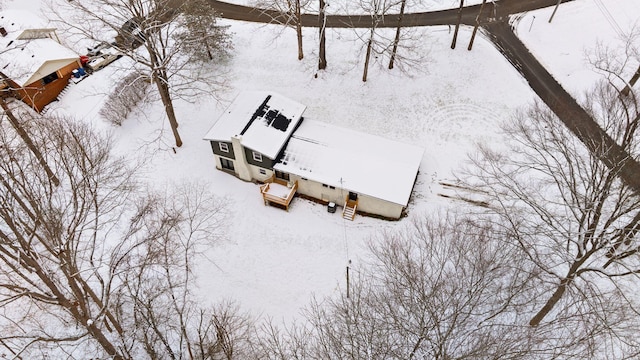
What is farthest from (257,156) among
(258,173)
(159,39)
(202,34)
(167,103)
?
(202,34)

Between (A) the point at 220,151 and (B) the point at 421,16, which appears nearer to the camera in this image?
(A) the point at 220,151

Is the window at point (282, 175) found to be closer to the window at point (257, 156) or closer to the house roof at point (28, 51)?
the window at point (257, 156)

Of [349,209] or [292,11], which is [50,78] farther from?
[349,209]

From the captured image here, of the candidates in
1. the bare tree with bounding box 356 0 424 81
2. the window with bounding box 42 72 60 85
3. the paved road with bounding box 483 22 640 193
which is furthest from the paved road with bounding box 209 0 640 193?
the window with bounding box 42 72 60 85

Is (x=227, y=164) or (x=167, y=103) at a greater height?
(x=167, y=103)

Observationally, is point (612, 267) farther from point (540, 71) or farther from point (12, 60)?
point (12, 60)

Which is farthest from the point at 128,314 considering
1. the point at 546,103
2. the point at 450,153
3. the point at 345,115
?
the point at 546,103
